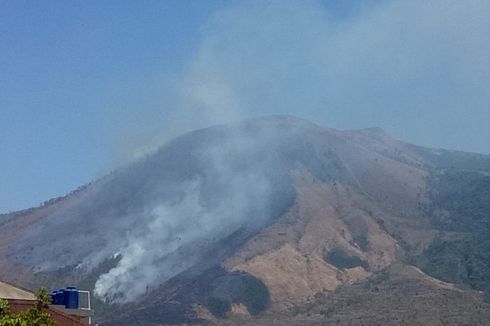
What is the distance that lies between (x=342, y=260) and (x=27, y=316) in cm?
7560

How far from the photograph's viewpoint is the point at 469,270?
83875 millimetres

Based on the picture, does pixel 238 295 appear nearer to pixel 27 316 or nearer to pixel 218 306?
pixel 218 306

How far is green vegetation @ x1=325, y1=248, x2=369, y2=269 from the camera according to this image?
86.4 m

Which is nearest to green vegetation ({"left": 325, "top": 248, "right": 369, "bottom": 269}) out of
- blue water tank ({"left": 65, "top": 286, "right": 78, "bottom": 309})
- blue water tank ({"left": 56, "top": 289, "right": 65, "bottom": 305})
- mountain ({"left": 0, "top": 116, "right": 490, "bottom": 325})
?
mountain ({"left": 0, "top": 116, "right": 490, "bottom": 325})

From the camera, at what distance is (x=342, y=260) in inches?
3428

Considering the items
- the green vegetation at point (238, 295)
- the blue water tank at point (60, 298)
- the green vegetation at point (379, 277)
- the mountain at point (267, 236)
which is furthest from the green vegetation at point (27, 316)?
the green vegetation at point (379, 277)

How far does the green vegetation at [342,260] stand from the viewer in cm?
8638

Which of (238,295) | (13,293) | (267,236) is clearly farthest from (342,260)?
(13,293)

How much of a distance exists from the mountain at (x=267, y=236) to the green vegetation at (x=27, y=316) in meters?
54.2

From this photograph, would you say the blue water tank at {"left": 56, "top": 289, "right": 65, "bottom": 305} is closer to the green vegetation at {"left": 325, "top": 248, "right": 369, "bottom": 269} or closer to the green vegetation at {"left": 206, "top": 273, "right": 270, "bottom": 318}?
the green vegetation at {"left": 206, "top": 273, "right": 270, "bottom": 318}

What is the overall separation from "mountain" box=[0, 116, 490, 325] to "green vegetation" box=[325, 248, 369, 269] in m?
0.17

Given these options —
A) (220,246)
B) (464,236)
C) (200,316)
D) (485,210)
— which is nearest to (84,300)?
(200,316)

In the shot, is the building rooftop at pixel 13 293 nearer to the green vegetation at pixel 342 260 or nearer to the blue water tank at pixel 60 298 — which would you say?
the blue water tank at pixel 60 298

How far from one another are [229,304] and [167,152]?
49652mm
